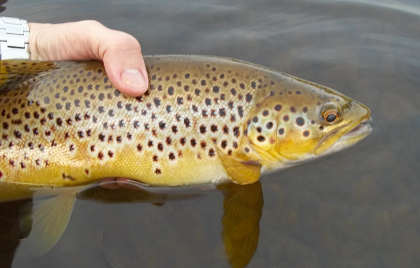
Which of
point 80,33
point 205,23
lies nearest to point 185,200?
point 80,33

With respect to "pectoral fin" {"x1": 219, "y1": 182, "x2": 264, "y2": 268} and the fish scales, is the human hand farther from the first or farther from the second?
"pectoral fin" {"x1": 219, "y1": 182, "x2": 264, "y2": 268}

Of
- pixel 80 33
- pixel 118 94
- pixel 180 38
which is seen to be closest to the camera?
pixel 118 94

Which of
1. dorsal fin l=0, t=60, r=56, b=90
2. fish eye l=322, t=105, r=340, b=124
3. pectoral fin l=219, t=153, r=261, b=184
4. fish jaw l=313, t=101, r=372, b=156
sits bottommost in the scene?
pectoral fin l=219, t=153, r=261, b=184

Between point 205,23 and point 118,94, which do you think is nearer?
point 118,94

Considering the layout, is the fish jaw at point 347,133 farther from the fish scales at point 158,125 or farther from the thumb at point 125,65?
the thumb at point 125,65

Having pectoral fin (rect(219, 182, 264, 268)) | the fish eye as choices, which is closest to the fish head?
the fish eye

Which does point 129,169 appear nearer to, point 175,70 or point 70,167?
point 70,167

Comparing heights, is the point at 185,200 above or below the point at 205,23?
below
